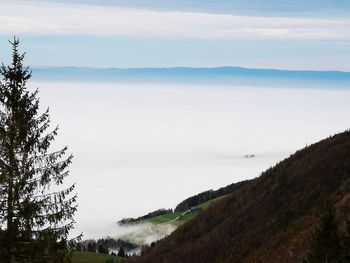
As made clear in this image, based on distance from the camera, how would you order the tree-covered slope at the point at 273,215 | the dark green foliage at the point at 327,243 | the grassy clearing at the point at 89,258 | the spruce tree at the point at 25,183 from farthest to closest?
the grassy clearing at the point at 89,258 < the tree-covered slope at the point at 273,215 < the dark green foliage at the point at 327,243 < the spruce tree at the point at 25,183

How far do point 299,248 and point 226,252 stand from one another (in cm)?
1328

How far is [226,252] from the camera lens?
162ft

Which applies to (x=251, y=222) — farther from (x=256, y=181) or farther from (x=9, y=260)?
(x=9, y=260)

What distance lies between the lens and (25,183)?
15891 millimetres

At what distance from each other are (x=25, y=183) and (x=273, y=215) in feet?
126

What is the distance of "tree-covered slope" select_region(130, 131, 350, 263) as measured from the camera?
138ft

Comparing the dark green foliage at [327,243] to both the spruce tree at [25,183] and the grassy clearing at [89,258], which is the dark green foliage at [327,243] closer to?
the spruce tree at [25,183]

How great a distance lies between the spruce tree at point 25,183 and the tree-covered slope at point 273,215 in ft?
74.2

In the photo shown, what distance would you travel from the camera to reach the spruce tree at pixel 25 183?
51.6 feet

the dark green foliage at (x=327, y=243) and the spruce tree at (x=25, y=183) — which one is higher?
the spruce tree at (x=25, y=183)

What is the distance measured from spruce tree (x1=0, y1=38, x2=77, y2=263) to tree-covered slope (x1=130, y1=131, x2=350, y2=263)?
74.2 feet

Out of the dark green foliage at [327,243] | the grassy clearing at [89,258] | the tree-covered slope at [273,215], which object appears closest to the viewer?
the dark green foliage at [327,243]

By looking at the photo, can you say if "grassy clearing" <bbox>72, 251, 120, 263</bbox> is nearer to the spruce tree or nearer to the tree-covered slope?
the tree-covered slope

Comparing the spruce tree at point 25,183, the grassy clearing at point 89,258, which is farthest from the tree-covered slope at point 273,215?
the grassy clearing at point 89,258
